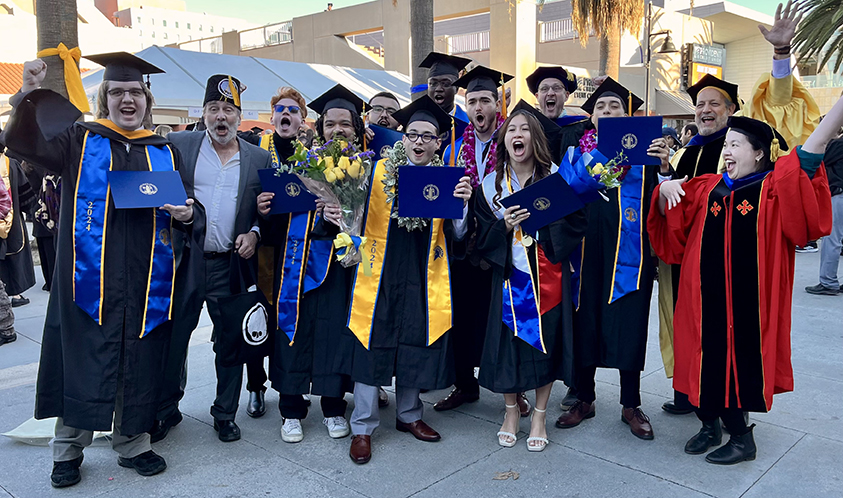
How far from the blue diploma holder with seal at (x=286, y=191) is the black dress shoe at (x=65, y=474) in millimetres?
1688

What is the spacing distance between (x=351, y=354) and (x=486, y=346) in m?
0.78

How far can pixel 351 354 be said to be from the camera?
12.5 feet

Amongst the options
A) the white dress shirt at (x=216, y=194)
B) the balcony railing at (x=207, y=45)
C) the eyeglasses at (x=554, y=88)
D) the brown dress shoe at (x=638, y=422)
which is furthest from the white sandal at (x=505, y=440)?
the balcony railing at (x=207, y=45)

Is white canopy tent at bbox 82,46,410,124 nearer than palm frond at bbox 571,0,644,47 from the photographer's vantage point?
Yes

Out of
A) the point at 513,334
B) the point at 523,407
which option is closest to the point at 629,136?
the point at 513,334

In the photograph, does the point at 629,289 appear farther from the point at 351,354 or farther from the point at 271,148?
the point at 271,148

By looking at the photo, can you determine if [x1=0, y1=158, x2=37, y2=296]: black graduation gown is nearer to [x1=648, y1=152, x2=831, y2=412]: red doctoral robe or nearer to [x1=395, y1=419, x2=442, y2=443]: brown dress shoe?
[x1=395, y1=419, x2=442, y2=443]: brown dress shoe

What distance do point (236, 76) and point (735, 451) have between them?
11885 mm

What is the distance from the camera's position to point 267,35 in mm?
25016

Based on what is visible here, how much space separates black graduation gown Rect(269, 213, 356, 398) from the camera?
153 inches

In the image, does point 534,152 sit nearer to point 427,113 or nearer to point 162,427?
point 427,113

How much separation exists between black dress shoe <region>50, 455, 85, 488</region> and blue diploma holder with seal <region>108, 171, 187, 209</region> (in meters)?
1.38

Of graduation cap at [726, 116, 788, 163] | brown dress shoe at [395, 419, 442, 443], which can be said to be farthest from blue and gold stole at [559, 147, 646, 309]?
brown dress shoe at [395, 419, 442, 443]

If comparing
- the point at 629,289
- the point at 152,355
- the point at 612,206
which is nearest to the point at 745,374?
the point at 629,289
